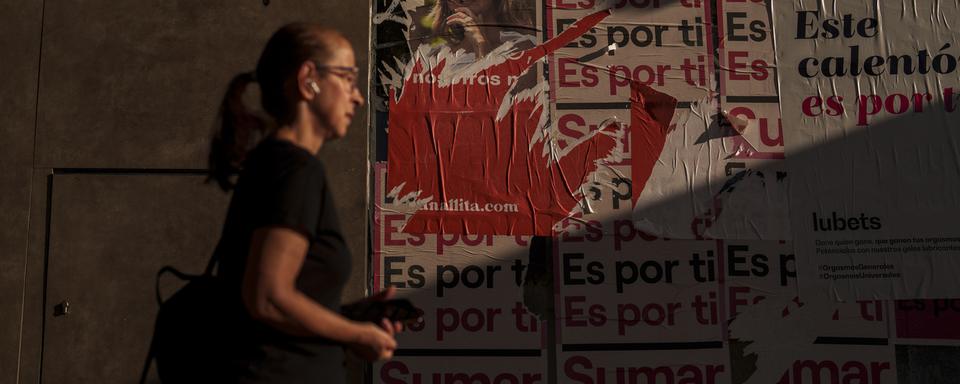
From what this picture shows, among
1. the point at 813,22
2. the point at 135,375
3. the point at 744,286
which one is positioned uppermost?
the point at 813,22

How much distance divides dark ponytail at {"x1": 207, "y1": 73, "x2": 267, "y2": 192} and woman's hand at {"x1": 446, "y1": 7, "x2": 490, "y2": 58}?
3542 mm

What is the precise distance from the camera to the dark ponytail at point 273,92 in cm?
220

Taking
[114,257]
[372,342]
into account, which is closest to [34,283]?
[114,257]

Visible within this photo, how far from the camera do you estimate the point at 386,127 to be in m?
5.70

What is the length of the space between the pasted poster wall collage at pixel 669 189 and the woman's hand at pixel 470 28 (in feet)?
0.04

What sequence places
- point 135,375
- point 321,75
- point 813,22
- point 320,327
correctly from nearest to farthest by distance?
point 320,327 < point 321,75 < point 135,375 < point 813,22

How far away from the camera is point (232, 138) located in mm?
2312

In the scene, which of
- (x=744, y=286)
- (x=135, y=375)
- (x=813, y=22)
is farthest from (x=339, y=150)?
(x=813, y=22)

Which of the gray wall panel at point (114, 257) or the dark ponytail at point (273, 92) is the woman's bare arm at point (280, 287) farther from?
the gray wall panel at point (114, 257)

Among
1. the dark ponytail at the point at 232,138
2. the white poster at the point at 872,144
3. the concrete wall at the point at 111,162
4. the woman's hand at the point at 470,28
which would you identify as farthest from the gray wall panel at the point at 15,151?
the white poster at the point at 872,144

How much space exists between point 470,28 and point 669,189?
4.90ft

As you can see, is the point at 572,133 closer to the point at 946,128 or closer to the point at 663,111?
the point at 663,111

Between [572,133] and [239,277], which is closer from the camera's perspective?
[239,277]

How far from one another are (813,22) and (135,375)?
4.40 metres
